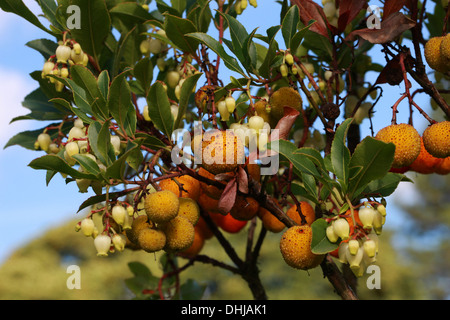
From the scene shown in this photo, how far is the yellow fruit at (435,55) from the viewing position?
946 mm

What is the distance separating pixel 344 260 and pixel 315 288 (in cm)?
551

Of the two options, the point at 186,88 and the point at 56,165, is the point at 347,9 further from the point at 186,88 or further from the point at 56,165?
the point at 56,165

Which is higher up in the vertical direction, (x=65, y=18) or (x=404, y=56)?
(x=65, y=18)

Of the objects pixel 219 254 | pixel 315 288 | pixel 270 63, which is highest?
pixel 219 254

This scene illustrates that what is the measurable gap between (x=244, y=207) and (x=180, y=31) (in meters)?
0.35

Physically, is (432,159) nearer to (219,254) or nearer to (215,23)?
(215,23)

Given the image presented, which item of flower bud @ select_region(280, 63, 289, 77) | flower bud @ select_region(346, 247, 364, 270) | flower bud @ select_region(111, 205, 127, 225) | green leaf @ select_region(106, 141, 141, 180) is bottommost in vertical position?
A: flower bud @ select_region(346, 247, 364, 270)

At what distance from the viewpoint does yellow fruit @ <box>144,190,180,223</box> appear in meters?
0.81

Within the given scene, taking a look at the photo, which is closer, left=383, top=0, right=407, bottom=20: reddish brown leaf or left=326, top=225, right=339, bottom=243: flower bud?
left=326, top=225, right=339, bottom=243: flower bud

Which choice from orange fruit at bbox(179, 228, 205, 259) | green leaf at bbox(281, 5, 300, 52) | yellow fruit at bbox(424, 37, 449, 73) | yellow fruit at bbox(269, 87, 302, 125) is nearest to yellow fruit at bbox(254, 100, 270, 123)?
yellow fruit at bbox(269, 87, 302, 125)

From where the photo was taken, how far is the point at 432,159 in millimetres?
1078

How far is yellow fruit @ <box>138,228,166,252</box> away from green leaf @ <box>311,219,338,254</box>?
248 mm

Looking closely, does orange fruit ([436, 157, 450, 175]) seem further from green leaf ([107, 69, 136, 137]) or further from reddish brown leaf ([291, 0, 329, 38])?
green leaf ([107, 69, 136, 137])

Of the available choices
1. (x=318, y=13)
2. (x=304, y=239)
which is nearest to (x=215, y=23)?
(x=318, y=13)
